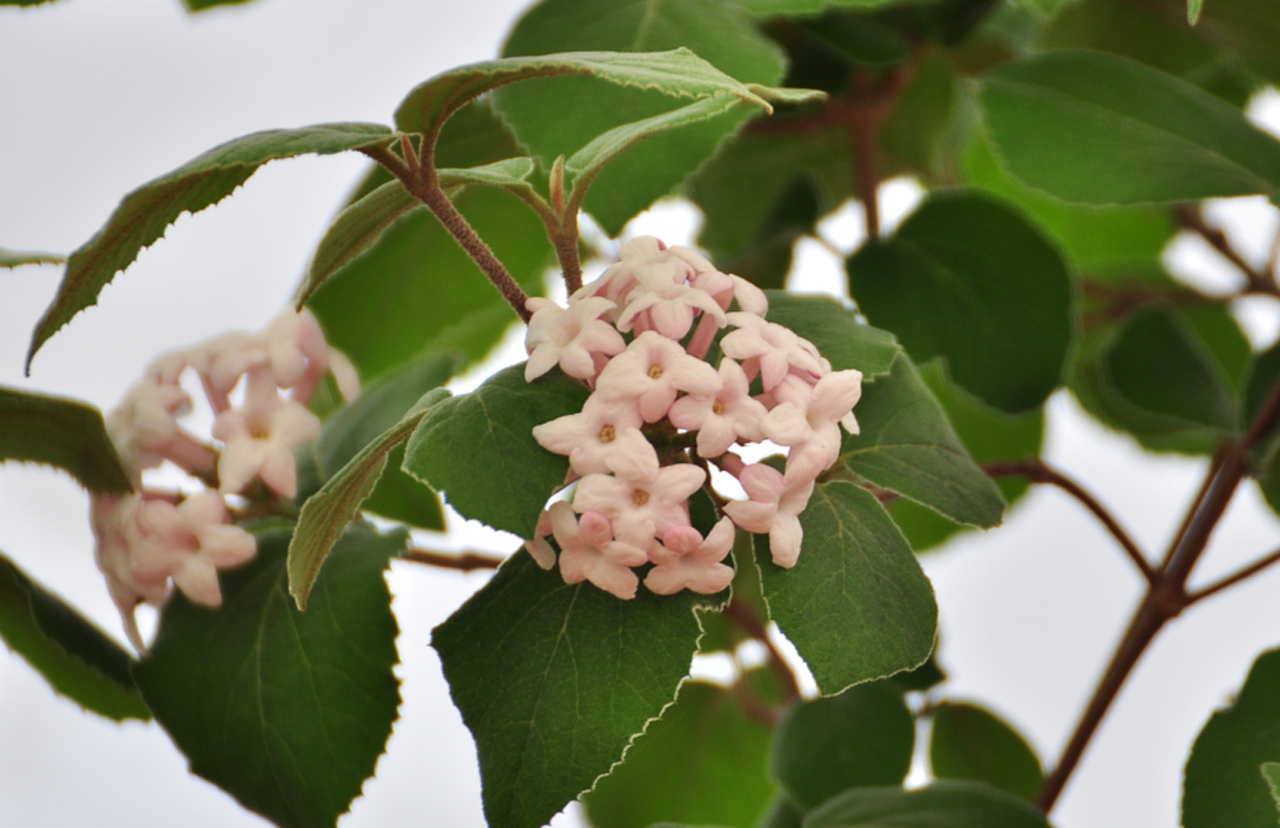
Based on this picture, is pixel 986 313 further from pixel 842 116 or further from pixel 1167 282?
pixel 1167 282

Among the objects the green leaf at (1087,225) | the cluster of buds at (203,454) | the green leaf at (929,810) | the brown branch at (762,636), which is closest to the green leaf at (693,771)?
the brown branch at (762,636)

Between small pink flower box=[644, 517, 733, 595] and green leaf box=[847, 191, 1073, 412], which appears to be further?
green leaf box=[847, 191, 1073, 412]

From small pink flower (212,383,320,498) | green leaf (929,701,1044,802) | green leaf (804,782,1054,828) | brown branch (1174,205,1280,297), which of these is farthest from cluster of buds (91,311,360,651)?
brown branch (1174,205,1280,297)

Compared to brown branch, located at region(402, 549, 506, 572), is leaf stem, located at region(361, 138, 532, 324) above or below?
above

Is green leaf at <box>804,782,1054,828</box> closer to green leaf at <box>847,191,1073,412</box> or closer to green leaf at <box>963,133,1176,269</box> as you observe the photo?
green leaf at <box>847,191,1073,412</box>

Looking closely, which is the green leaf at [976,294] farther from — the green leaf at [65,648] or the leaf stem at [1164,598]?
the green leaf at [65,648]

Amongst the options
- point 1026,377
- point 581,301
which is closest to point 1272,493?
point 1026,377

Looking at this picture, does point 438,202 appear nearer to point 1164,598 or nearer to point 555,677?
point 555,677
